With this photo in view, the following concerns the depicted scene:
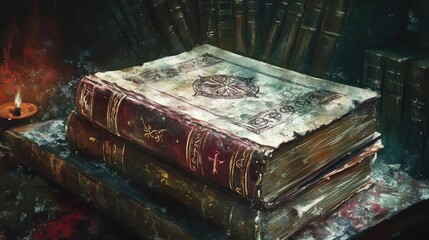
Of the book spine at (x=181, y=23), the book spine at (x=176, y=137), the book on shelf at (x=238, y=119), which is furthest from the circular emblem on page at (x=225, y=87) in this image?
the book spine at (x=181, y=23)

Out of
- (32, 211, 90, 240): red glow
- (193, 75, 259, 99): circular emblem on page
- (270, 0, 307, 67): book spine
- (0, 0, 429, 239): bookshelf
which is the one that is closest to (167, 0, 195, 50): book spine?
(0, 0, 429, 239): bookshelf

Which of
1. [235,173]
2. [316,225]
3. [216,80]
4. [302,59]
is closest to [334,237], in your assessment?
[316,225]

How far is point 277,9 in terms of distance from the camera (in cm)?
126

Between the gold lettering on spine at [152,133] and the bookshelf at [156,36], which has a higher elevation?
the bookshelf at [156,36]

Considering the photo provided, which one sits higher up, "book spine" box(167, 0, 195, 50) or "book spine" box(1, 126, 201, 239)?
"book spine" box(167, 0, 195, 50)

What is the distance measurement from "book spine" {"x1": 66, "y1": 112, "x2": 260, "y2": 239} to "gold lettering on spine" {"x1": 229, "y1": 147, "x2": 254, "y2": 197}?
0.12ft

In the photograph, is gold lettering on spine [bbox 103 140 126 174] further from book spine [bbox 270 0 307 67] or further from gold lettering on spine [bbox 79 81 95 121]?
book spine [bbox 270 0 307 67]

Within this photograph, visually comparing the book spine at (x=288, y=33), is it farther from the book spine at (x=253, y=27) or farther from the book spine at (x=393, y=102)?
the book spine at (x=393, y=102)

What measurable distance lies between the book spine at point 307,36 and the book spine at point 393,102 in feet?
0.58

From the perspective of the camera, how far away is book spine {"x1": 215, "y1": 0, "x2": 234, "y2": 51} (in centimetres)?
132

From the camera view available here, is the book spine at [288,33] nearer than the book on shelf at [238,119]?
No

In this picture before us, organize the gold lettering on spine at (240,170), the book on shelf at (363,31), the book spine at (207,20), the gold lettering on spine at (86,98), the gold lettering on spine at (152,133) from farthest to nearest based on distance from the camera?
the book spine at (207,20) < the book on shelf at (363,31) < the gold lettering on spine at (86,98) < the gold lettering on spine at (152,133) < the gold lettering on spine at (240,170)

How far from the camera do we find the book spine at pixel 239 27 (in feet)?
4.30

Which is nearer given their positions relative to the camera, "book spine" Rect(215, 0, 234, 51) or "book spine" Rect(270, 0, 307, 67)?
"book spine" Rect(270, 0, 307, 67)
